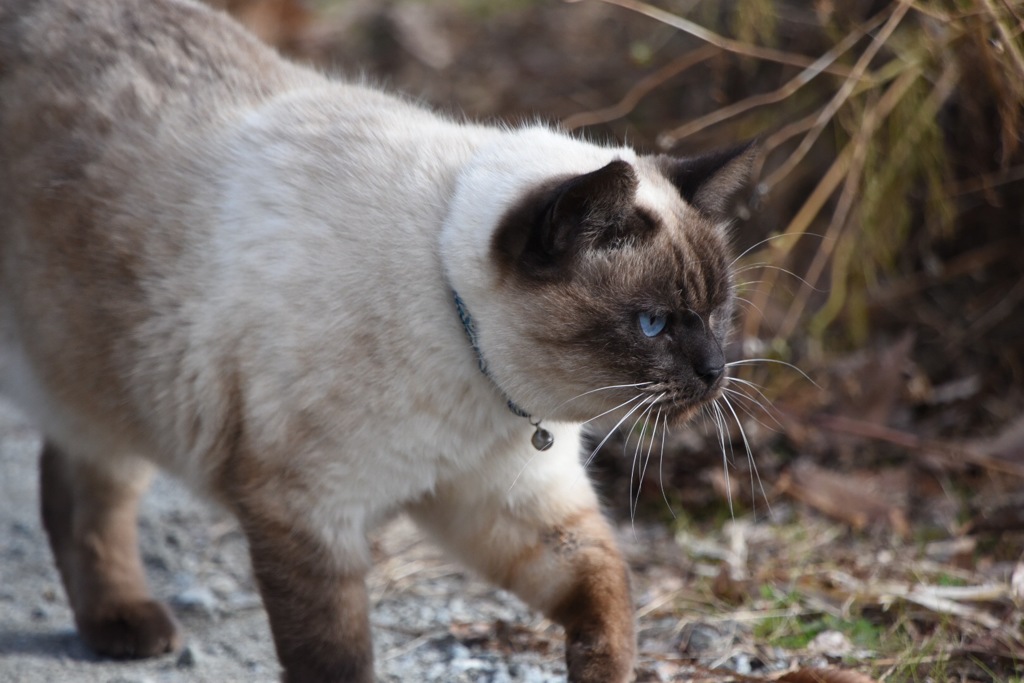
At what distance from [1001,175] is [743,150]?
7.57 feet

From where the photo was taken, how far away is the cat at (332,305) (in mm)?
2523

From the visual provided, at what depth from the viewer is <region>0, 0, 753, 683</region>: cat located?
2523 mm

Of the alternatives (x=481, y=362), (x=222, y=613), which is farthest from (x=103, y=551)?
(x=481, y=362)

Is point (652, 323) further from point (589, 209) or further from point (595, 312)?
point (589, 209)

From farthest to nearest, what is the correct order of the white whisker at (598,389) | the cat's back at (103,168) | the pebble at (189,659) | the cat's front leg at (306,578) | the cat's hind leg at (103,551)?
1. the cat's hind leg at (103,551)
2. the pebble at (189,659)
3. the cat's back at (103,168)
4. the cat's front leg at (306,578)
5. the white whisker at (598,389)

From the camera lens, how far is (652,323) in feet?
8.29

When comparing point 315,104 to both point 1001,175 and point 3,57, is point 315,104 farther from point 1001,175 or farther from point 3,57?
point 1001,175

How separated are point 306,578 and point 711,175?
4.50 ft

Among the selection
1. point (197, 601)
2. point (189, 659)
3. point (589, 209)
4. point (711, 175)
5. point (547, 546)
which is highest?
point (711, 175)

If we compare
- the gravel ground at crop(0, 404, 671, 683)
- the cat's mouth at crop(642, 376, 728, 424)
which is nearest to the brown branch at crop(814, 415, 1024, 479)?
the gravel ground at crop(0, 404, 671, 683)

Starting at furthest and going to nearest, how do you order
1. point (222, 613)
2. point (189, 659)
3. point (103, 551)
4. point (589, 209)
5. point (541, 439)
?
point (222, 613) → point (103, 551) → point (189, 659) → point (541, 439) → point (589, 209)

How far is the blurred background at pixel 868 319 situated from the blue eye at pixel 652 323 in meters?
0.81

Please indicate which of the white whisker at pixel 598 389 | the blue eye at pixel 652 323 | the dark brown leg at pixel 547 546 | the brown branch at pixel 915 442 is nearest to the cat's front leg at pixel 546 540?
the dark brown leg at pixel 547 546

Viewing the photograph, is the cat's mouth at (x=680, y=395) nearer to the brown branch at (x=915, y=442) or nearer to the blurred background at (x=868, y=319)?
the blurred background at (x=868, y=319)
